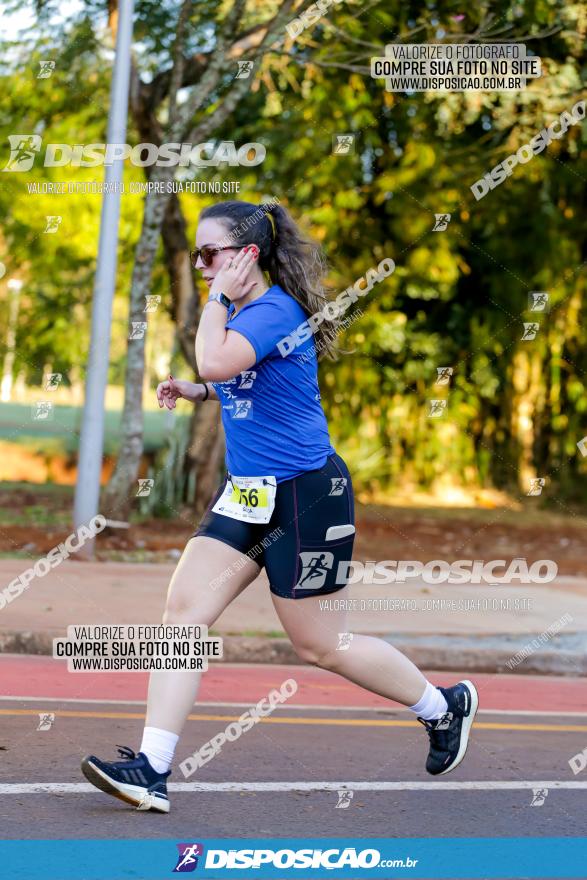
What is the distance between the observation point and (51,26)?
554 inches

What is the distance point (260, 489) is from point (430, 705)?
1037 mm

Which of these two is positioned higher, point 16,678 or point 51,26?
point 51,26

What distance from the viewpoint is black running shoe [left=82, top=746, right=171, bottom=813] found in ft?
13.6

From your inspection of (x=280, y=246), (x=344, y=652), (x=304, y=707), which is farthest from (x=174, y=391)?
(x=304, y=707)

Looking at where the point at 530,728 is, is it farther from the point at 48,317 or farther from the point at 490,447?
the point at 490,447

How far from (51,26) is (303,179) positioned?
3.76m

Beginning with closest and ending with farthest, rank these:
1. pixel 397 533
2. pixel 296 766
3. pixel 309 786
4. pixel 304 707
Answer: pixel 309 786 < pixel 296 766 < pixel 304 707 < pixel 397 533

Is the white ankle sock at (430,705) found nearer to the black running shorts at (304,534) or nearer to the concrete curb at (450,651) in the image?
the black running shorts at (304,534)

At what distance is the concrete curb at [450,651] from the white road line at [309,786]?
3.10m

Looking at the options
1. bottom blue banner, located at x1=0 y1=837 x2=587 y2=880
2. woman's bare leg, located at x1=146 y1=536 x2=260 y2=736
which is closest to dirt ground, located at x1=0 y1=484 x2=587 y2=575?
woman's bare leg, located at x1=146 y1=536 x2=260 y2=736

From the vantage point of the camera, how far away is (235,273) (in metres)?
4.29

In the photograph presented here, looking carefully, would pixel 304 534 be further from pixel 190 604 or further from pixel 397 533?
pixel 397 533

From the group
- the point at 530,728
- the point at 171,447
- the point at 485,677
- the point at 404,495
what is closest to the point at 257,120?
the point at 171,447

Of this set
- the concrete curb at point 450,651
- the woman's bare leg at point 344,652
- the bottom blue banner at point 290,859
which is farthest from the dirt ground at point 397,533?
the bottom blue banner at point 290,859
